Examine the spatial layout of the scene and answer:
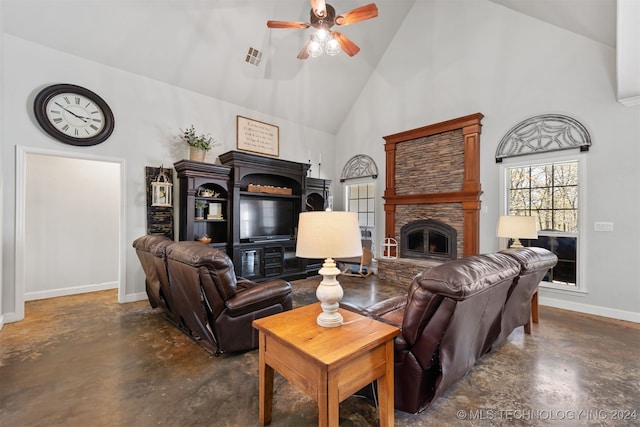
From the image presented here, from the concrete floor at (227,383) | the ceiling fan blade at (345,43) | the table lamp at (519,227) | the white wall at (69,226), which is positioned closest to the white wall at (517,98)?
the concrete floor at (227,383)

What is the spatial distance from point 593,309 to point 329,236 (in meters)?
4.30

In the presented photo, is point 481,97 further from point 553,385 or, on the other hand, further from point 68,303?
point 68,303

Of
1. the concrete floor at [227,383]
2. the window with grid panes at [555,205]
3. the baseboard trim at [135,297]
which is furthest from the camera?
the baseboard trim at [135,297]

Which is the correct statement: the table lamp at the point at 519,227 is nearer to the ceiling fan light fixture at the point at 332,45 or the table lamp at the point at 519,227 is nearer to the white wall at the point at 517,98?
the white wall at the point at 517,98

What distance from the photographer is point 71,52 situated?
3.64m

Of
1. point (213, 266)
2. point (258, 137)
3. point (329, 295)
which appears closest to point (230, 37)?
point (258, 137)

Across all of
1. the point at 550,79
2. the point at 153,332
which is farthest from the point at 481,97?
the point at 153,332

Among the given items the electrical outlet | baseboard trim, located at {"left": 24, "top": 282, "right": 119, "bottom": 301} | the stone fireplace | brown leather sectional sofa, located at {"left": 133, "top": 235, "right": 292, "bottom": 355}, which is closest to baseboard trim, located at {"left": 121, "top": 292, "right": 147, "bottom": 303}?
baseboard trim, located at {"left": 24, "top": 282, "right": 119, "bottom": 301}

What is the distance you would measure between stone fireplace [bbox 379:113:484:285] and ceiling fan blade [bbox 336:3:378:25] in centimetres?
267

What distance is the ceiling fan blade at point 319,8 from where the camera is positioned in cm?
274

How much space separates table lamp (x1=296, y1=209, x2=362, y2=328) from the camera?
5.04ft

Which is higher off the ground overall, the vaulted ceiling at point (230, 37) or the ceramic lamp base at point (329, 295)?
the vaulted ceiling at point (230, 37)

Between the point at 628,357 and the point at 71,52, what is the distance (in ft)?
23.4

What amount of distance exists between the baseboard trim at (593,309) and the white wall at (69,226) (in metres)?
7.02
